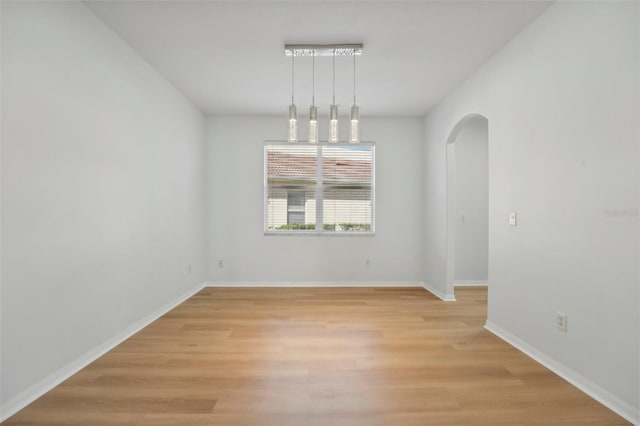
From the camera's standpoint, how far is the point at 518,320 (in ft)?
8.84

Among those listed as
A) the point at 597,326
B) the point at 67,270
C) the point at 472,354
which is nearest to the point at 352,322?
the point at 472,354

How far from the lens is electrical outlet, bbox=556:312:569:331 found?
219cm

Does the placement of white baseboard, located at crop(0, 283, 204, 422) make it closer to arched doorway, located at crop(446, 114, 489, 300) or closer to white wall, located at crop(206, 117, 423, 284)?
white wall, located at crop(206, 117, 423, 284)

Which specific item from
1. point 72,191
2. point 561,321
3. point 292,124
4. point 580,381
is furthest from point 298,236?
point 580,381

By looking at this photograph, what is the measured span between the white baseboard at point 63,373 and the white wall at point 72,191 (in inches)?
0.4

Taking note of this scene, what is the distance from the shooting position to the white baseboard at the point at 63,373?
1.77 meters

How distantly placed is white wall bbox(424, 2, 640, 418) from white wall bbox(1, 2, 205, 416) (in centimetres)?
356

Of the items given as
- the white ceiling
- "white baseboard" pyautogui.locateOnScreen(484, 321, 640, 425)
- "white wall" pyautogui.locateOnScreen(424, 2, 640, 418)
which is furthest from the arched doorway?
"white baseboard" pyautogui.locateOnScreen(484, 321, 640, 425)

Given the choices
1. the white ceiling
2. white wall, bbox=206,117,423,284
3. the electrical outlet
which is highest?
the white ceiling

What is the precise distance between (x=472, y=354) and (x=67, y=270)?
126 inches

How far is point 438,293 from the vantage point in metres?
4.36

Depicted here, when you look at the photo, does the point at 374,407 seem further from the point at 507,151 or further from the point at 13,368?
the point at 507,151

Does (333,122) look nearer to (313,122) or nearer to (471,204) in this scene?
(313,122)

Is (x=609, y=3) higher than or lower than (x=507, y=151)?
higher
